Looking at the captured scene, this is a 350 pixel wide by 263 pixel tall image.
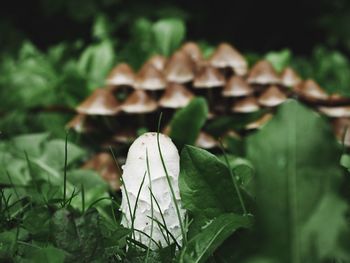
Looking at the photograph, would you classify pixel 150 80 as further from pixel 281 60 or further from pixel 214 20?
pixel 214 20

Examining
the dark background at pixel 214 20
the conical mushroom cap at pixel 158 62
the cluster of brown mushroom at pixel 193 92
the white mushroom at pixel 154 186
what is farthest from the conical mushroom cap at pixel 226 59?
the dark background at pixel 214 20

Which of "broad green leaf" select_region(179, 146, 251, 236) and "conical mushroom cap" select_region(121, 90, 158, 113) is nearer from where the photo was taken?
"broad green leaf" select_region(179, 146, 251, 236)

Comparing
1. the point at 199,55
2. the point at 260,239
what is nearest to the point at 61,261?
the point at 260,239

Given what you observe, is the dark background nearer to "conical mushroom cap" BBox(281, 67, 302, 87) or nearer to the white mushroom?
"conical mushroom cap" BBox(281, 67, 302, 87)

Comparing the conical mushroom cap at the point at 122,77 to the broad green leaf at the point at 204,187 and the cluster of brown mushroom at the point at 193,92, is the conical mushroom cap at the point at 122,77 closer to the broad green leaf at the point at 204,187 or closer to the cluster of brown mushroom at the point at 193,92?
the cluster of brown mushroom at the point at 193,92

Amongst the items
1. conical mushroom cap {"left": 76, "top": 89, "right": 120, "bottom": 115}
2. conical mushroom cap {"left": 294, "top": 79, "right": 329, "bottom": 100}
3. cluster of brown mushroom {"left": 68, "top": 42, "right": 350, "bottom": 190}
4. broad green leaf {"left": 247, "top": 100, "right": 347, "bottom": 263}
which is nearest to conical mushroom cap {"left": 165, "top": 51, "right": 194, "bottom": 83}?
cluster of brown mushroom {"left": 68, "top": 42, "right": 350, "bottom": 190}

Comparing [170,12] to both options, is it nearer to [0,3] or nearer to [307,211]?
[0,3]
